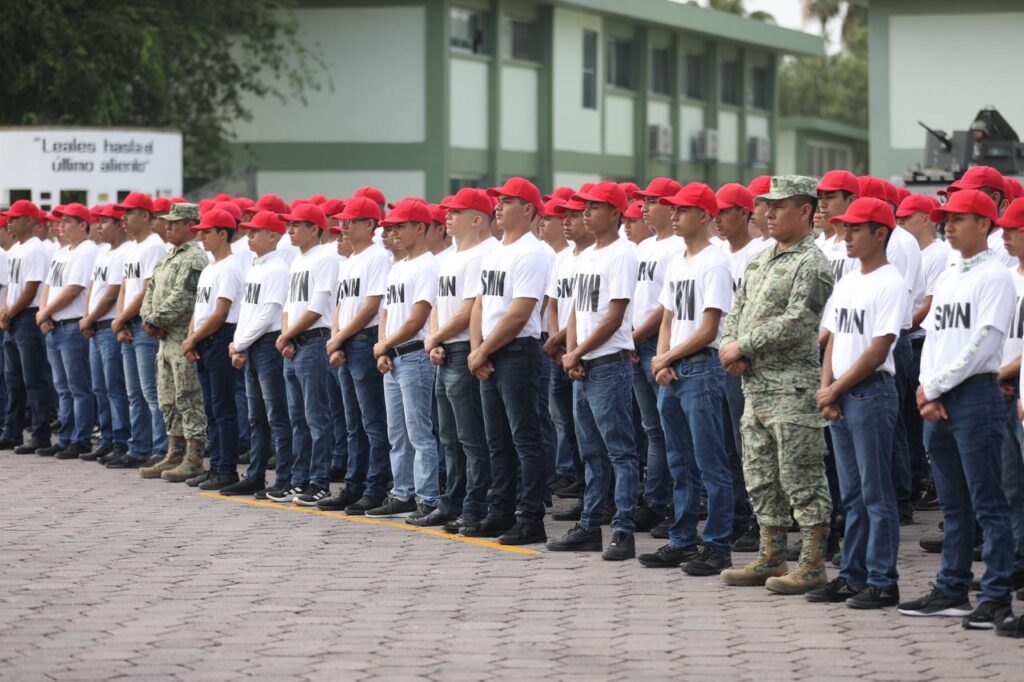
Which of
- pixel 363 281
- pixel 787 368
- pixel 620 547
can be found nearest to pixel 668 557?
pixel 620 547

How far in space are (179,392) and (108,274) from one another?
1.74 metres

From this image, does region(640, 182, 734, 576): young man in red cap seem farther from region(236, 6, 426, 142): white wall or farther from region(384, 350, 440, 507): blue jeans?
region(236, 6, 426, 142): white wall

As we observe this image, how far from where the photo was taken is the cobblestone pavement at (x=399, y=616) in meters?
7.98

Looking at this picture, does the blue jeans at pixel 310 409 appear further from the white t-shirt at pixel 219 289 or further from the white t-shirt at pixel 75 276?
the white t-shirt at pixel 75 276

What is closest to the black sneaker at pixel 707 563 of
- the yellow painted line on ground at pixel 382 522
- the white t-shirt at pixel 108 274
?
the yellow painted line on ground at pixel 382 522

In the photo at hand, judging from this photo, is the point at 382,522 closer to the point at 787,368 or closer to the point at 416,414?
the point at 416,414

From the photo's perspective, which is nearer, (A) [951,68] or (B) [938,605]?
(B) [938,605]

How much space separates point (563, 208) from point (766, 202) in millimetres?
3737

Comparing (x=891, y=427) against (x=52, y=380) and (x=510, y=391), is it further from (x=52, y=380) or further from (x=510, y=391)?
(x=52, y=380)

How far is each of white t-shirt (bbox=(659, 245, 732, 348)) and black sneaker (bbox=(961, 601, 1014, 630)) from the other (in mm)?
2292

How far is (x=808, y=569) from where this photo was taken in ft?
31.8

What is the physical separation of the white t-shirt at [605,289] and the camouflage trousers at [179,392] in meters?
4.82

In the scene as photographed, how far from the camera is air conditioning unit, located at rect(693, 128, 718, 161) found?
43031mm

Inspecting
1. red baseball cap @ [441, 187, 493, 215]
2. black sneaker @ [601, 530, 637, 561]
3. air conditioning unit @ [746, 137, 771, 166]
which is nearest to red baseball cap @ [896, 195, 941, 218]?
red baseball cap @ [441, 187, 493, 215]
